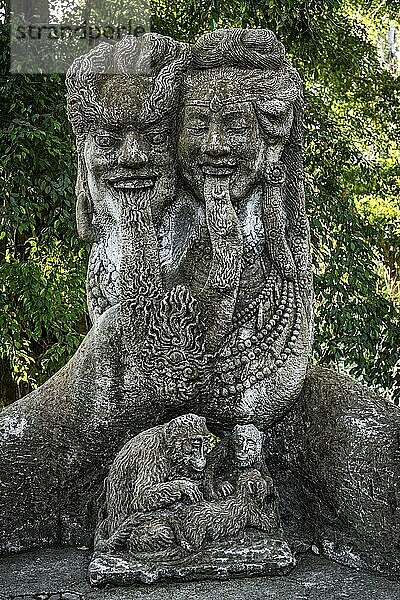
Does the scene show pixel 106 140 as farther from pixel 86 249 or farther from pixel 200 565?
pixel 86 249

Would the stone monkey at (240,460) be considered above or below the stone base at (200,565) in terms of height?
above

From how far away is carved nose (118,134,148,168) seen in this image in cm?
272

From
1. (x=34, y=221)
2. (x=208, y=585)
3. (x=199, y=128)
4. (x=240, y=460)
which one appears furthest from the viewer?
(x=34, y=221)

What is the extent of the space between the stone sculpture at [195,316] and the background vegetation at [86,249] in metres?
2.19

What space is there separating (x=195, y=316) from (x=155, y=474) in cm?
49

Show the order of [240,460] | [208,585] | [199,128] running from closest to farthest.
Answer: [208,585] < [240,460] < [199,128]

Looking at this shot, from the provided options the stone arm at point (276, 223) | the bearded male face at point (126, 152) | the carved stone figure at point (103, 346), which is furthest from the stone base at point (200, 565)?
the bearded male face at point (126, 152)

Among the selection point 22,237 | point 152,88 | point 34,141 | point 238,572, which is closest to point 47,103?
point 34,141

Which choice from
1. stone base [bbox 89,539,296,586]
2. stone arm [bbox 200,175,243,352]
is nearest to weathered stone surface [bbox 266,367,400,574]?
stone base [bbox 89,539,296,586]

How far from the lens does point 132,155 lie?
8.95ft

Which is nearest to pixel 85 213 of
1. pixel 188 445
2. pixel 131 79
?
pixel 131 79

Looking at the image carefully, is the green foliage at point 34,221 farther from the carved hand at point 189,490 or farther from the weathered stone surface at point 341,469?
the carved hand at point 189,490

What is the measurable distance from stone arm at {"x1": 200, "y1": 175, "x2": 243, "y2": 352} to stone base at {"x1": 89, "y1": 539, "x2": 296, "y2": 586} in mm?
598

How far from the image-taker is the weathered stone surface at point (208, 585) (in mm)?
2320
